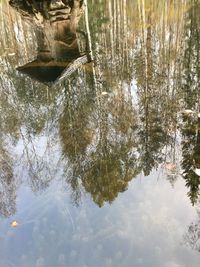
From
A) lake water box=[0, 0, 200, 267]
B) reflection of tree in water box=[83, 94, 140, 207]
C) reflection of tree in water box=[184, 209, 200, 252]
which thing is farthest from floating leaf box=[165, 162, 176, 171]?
reflection of tree in water box=[184, 209, 200, 252]

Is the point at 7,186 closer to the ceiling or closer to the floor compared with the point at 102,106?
closer to the floor

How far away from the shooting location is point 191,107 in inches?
248

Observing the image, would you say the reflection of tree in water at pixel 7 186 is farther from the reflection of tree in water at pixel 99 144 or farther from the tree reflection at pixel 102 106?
the reflection of tree in water at pixel 99 144

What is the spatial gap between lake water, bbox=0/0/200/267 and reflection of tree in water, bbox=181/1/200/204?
2cm

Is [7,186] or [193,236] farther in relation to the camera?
[7,186]

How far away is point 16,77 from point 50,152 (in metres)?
3.50

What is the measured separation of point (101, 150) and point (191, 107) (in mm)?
2068

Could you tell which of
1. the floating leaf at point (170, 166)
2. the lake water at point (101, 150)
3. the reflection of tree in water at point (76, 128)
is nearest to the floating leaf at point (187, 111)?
the lake water at point (101, 150)

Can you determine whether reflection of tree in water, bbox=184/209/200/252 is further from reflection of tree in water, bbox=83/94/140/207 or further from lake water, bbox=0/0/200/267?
reflection of tree in water, bbox=83/94/140/207

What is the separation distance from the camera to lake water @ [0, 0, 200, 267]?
3.90m

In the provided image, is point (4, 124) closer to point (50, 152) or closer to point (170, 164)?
point (50, 152)

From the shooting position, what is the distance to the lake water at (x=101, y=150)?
3.90m

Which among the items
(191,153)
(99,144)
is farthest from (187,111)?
(99,144)

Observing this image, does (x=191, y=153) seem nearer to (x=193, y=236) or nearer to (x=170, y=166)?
(x=170, y=166)
